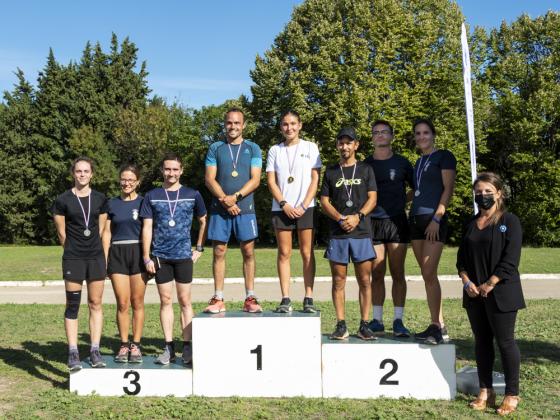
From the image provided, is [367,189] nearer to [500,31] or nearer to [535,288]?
[535,288]

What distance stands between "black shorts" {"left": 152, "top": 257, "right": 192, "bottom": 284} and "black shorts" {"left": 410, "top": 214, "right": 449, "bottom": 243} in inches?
87.1

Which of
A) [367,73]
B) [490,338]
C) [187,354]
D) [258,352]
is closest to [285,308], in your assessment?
[258,352]

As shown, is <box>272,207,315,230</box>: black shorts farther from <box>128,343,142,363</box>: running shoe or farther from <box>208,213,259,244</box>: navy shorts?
<box>128,343,142,363</box>: running shoe

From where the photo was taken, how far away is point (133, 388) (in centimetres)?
560

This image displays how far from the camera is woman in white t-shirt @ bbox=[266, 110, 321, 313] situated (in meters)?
6.02

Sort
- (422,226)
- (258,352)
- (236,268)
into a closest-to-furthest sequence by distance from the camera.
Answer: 1. (258,352)
2. (422,226)
3. (236,268)

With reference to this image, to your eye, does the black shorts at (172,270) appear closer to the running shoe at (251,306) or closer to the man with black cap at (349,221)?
the running shoe at (251,306)

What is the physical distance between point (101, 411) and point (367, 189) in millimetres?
3115

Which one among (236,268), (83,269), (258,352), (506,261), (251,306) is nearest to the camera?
(506,261)

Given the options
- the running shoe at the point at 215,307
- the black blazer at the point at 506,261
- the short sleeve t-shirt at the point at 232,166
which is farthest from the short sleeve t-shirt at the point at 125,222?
the black blazer at the point at 506,261

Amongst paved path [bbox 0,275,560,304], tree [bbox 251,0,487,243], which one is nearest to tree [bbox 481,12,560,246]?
tree [bbox 251,0,487,243]

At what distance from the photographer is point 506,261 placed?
4.77m

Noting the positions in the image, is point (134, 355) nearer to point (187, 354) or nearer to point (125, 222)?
point (187, 354)

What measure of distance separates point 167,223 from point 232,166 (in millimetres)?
903
